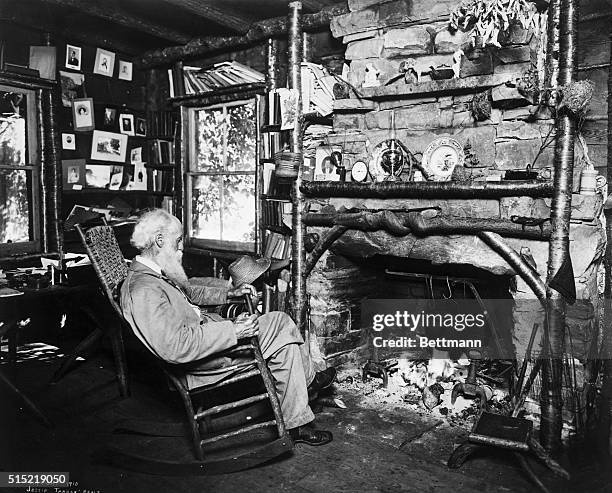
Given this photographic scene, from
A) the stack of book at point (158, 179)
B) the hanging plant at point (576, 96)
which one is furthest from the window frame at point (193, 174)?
the hanging plant at point (576, 96)

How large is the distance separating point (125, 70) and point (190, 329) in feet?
13.4

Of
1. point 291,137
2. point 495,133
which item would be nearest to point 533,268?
point 495,133

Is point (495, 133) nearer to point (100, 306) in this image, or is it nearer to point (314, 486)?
point (314, 486)

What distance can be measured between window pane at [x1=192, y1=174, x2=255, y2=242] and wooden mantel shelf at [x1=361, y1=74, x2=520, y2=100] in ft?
5.83

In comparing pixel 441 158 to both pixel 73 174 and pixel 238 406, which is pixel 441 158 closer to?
pixel 238 406

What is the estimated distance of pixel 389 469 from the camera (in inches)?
112

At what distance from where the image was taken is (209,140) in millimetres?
5457

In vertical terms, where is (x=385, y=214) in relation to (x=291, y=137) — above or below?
below

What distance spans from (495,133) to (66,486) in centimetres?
311

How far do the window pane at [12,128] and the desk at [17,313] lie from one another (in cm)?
156

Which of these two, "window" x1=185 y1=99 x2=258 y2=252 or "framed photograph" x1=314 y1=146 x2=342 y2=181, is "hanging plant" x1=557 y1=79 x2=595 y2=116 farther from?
"window" x1=185 y1=99 x2=258 y2=252

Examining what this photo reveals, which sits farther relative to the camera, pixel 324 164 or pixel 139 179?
pixel 139 179

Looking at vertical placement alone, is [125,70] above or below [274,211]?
above

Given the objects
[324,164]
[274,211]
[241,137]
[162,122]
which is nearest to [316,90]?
[324,164]
